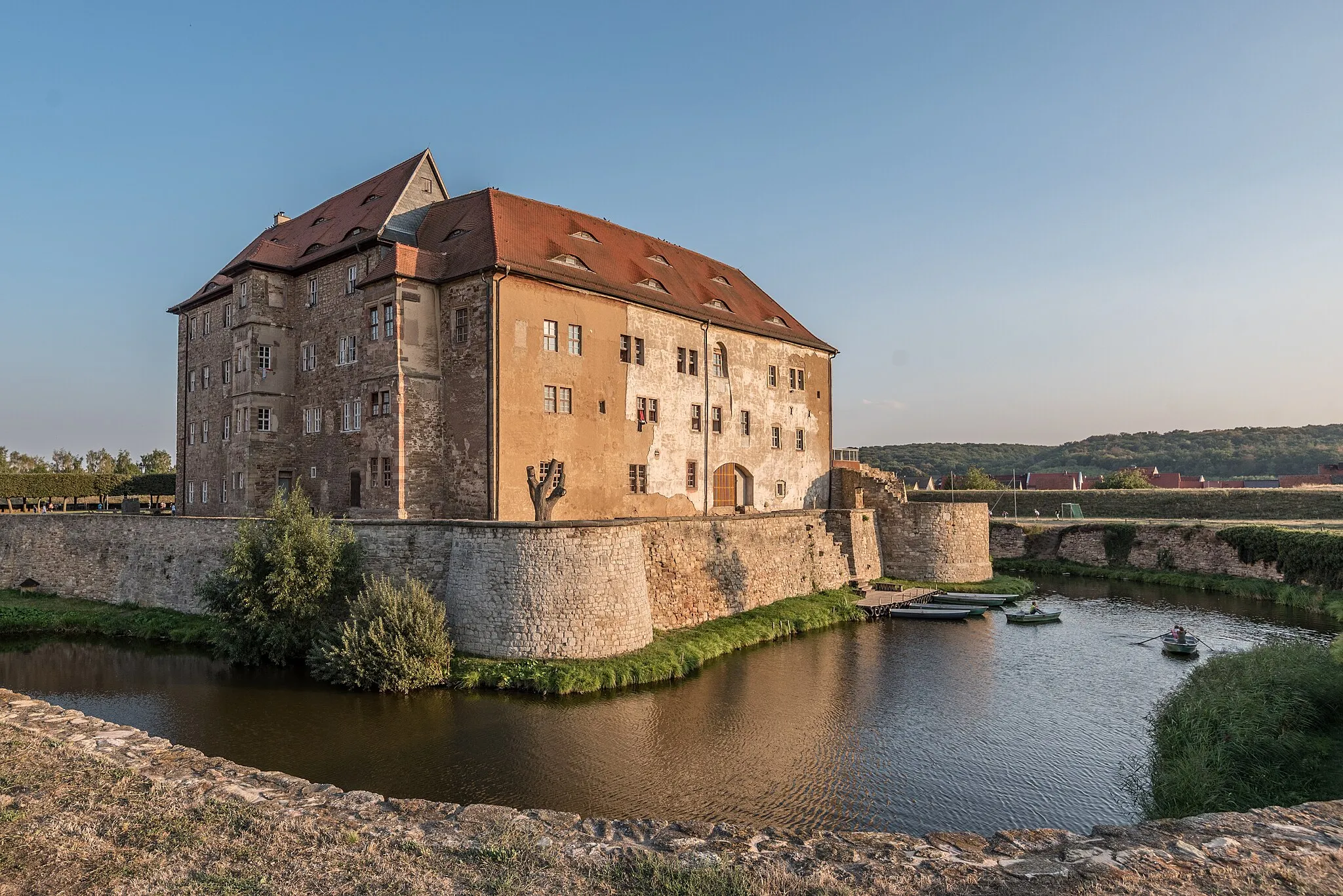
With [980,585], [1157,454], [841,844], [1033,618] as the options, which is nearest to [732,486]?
[980,585]

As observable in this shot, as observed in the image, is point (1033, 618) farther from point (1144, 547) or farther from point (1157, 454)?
point (1157, 454)

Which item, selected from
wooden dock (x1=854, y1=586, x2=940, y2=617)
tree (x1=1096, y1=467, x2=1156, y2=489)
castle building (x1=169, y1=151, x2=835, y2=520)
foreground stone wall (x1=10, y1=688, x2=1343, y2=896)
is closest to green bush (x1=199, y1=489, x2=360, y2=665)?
castle building (x1=169, y1=151, x2=835, y2=520)

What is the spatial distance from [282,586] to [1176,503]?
170 feet

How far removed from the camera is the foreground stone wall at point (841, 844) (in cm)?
704

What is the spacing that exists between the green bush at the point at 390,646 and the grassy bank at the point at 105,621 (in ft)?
23.8

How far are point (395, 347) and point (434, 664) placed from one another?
10799mm

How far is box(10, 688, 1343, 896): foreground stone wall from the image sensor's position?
7043mm

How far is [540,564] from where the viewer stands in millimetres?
18594

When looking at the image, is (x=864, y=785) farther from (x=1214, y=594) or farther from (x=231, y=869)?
(x=1214, y=594)

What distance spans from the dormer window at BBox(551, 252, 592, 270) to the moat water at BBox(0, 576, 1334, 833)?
14.5 meters

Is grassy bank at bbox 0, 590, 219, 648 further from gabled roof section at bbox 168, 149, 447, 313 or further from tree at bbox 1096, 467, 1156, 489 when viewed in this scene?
tree at bbox 1096, 467, 1156, 489

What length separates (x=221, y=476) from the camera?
29.7m

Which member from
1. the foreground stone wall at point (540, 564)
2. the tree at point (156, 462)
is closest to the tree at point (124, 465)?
the tree at point (156, 462)

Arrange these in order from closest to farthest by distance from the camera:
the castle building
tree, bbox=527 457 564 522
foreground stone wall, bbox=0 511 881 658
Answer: foreground stone wall, bbox=0 511 881 658 → tree, bbox=527 457 564 522 → the castle building
